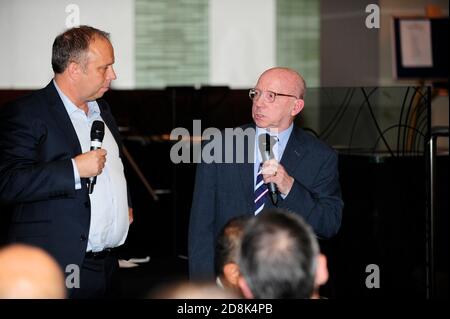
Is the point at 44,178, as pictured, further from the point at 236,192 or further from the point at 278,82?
the point at 278,82

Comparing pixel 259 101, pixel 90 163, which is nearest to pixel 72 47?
pixel 90 163

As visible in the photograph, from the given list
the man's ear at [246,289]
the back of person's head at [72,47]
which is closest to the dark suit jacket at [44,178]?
the back of person's head at [72,47]

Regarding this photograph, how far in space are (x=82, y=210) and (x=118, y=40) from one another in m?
6.56

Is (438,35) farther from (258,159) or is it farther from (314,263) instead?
(314,263)

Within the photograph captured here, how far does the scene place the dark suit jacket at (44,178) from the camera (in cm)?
267

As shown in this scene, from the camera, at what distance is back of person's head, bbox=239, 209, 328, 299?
1.55m

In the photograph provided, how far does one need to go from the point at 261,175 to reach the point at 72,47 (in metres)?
0.83

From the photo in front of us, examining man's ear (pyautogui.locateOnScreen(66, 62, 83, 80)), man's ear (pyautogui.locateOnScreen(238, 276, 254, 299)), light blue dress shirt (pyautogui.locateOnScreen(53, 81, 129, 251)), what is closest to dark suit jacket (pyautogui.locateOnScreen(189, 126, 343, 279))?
light blue dress shirt (pyautogui.locateOnScreen(53, 81, 129, 251))

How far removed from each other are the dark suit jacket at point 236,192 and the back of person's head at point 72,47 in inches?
23.5

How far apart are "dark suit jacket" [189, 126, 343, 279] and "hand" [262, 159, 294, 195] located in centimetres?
14

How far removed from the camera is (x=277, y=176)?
2621 mm

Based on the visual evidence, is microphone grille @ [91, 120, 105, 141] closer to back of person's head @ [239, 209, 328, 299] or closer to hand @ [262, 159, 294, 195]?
hand @ [262, 159, 294, 195]

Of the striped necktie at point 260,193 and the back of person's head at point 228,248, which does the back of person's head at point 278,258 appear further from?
the striped necktie at point 260,193

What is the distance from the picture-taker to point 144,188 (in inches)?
289
